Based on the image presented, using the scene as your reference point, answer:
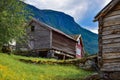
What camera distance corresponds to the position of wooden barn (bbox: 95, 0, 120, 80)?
26125 millimetres

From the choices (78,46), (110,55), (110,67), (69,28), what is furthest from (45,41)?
(69,28)

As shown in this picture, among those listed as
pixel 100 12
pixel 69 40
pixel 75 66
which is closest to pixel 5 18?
pixel 75 66

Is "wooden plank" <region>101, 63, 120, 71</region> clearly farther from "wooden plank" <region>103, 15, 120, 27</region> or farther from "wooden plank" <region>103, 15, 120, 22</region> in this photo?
"wooden plank" <region>103, 15, 120, 22</region>

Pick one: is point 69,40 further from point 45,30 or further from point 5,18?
point 5,18

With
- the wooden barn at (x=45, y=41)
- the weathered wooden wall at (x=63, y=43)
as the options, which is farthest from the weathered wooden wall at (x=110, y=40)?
the weathered wooden wall at (x=63, y=43)

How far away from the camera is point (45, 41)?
56219mm

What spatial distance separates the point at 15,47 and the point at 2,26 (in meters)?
20.6

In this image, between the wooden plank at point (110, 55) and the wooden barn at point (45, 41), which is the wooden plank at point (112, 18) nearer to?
the wooden plank at point (110, 55)

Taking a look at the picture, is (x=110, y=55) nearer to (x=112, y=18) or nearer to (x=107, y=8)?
(x=112, y=18)

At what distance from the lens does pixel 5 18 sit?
39812mm

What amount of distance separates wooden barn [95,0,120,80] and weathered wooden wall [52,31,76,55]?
29.1m

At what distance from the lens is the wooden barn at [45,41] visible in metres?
55.8

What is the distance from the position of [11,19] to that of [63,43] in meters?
20.4

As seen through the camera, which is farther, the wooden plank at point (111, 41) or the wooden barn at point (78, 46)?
the wooden barn at point (78, 46)
